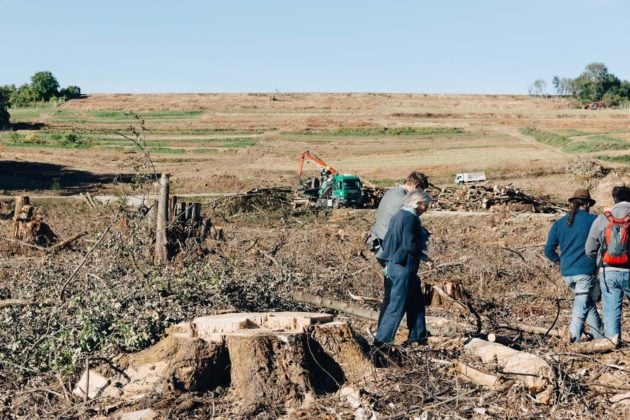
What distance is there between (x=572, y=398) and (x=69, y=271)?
21.1ft

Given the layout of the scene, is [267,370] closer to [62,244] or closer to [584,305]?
[584,305]

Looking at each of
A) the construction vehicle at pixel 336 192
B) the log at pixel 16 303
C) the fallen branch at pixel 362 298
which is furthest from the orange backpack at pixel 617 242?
the construction vehicle at pixel 336 192

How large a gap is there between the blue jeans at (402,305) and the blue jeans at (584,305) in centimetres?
151

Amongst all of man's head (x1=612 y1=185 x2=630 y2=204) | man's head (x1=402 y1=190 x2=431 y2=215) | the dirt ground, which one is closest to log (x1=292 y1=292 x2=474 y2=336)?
the dirt ground

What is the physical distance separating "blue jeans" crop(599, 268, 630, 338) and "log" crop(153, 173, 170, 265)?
566cm

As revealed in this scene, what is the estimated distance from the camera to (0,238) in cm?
1445

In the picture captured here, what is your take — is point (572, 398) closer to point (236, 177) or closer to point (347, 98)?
point (236, 177)

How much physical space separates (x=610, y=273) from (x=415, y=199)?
1943 mm

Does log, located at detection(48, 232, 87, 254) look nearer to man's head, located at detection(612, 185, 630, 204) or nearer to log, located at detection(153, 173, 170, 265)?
log, located at detection(153, 173, 170, 265)

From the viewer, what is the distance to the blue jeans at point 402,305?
7.75 m

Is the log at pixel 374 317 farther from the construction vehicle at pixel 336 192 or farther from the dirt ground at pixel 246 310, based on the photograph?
the construction vehicle at pixel 336 192

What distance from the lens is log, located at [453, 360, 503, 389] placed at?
22.2 feet

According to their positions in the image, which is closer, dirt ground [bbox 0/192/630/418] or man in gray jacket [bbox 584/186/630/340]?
dirt ground [bbox 0/192/630/418]

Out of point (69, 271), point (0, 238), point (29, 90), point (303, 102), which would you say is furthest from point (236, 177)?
point (29, 90)
